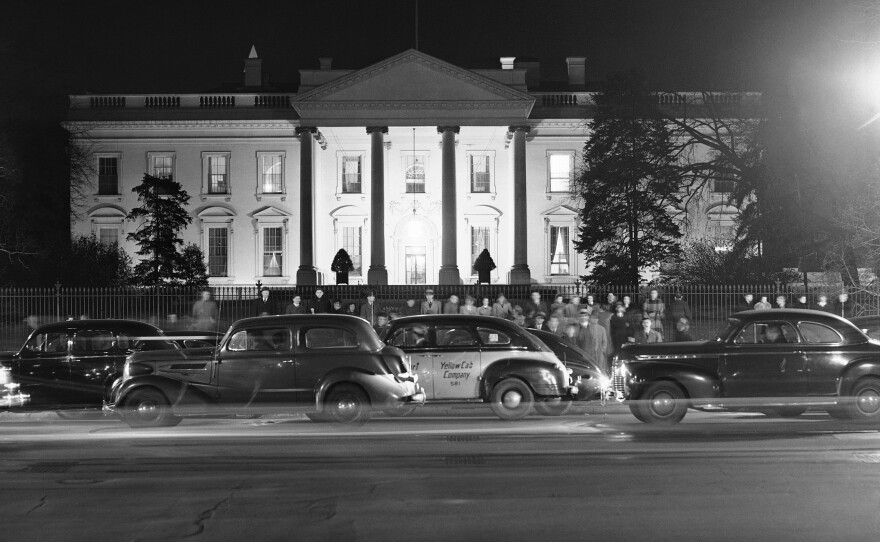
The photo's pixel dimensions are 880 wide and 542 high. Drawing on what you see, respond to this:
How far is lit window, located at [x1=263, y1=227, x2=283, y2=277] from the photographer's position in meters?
53.6

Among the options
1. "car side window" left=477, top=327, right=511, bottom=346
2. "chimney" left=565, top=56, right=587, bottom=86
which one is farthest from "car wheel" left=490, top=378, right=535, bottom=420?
"chimney" left=565, top=56, right=587, bottom=86

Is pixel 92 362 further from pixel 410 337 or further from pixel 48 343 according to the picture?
pixel 410 337

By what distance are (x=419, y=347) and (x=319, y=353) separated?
2.02 meters

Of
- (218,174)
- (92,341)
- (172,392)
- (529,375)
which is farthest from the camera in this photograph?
(218,174)

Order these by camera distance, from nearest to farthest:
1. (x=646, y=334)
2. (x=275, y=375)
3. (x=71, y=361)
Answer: (x=275, y=375)
(x=71, y=361)
(x=646, y=334)

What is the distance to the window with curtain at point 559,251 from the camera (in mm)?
53438

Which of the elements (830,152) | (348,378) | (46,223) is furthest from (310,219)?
(348,378)

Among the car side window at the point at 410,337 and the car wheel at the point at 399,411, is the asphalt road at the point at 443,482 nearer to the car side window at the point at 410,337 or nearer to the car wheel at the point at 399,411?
the car wheel at the point at 399,411

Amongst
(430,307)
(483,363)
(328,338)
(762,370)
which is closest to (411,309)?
(430,307)

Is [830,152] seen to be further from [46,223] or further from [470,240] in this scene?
[46,223]

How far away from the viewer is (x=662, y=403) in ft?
48.9

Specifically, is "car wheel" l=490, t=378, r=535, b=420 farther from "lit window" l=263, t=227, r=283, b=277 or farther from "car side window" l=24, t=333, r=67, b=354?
"lit window" l=263, t=227, r=283, b=277

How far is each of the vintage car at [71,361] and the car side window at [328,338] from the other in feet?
12.2

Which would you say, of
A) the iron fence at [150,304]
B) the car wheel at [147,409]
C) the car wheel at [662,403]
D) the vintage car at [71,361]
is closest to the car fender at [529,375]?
the car wheel at [662,403]
